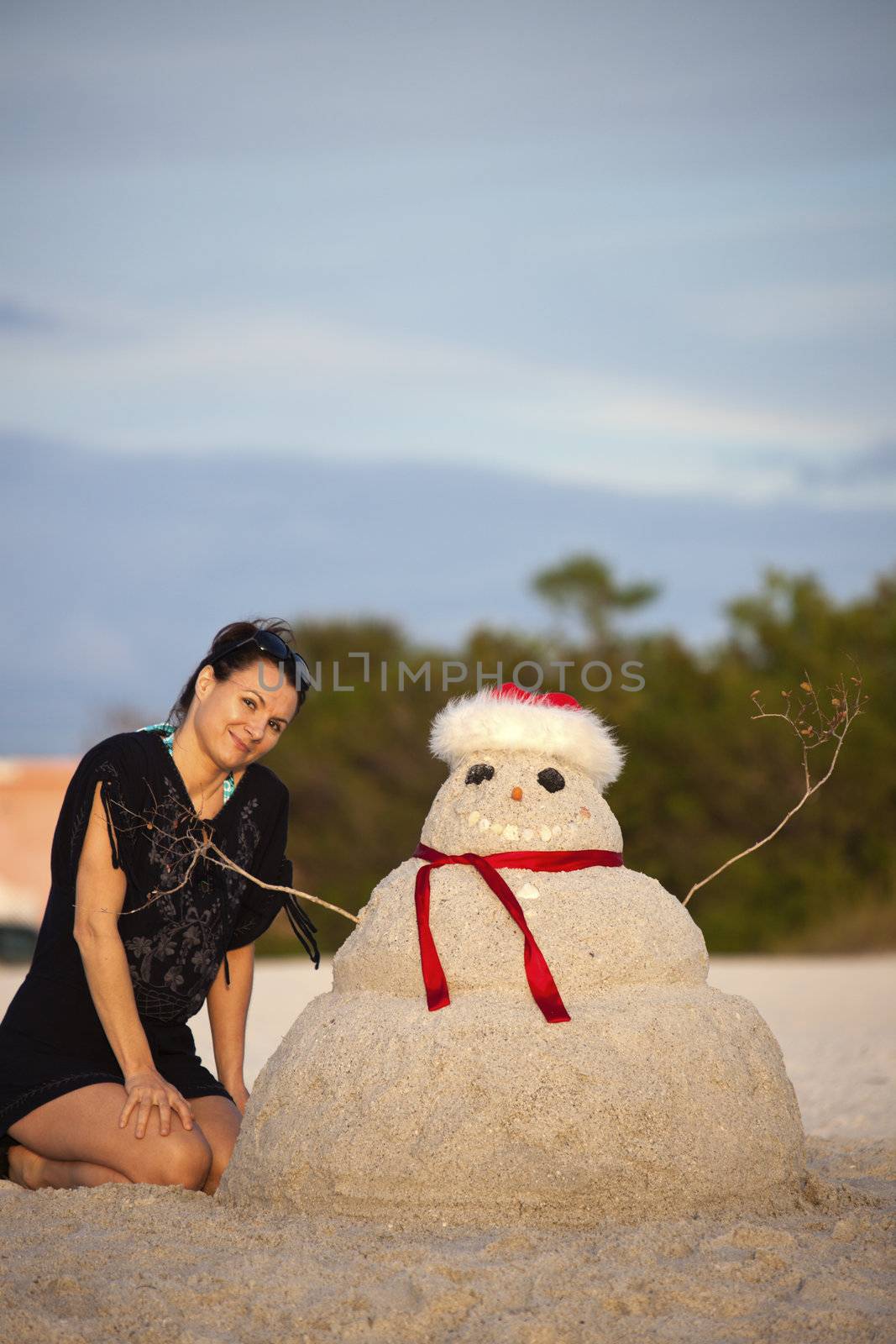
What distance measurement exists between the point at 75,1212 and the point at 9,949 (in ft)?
42.4

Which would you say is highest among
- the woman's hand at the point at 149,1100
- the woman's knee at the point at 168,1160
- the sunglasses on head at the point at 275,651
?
the sunglasses on head at the point at 275,651

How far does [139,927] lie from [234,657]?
2.94 feet

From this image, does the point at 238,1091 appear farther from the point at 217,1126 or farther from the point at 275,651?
the point at 275,651

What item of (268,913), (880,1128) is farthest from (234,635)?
(880,1128)

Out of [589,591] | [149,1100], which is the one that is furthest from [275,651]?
[589,591]

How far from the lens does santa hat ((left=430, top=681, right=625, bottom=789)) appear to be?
13.1 ft

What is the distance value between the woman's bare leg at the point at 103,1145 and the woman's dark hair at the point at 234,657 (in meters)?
1.22

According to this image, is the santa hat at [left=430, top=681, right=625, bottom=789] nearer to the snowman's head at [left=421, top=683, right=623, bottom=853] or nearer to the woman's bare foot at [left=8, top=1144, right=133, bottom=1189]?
the snowman's head at [left=421, top=683, right=623, bottom=853]

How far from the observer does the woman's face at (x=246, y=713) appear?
14.5ft

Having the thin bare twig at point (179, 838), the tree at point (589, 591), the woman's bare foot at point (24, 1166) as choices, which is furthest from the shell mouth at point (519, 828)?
the tree at point (589, 591)

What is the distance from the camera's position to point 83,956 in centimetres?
423

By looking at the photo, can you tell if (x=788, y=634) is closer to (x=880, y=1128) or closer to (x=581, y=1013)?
(x=880, y=1128)

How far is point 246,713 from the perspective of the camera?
14.5ft

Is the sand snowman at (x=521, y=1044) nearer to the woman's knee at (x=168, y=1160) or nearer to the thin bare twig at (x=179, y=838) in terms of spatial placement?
the woman's knee at (x=168, y=1160)
